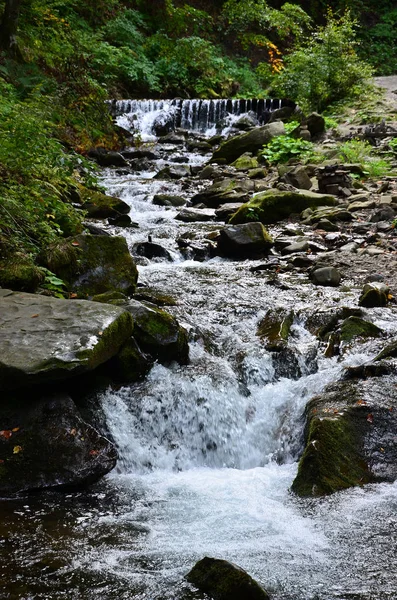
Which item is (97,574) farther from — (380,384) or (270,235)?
(270,235)

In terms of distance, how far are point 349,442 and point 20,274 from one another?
2999 mm

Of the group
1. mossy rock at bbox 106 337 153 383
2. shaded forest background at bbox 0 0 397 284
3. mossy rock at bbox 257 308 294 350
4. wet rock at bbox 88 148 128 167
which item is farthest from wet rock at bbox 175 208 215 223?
mossy rock at bbox 106 337 153 383

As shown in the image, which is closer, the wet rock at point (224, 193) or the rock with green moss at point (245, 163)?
the wet rock at point (224, 193)

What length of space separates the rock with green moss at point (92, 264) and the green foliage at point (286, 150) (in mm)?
7376

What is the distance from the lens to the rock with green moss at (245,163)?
1273 cm

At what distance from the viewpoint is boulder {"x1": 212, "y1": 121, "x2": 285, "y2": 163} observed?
45.4ft

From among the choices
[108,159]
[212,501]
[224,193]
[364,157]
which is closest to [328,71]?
[364,157]

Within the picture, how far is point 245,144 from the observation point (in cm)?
1387

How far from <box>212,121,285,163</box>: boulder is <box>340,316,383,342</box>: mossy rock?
9102mm

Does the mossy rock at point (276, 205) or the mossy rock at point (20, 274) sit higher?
the mossy rock at point (276, 205)

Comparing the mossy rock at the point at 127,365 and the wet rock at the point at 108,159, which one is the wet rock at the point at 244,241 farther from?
the wet rock at the point at 108,159

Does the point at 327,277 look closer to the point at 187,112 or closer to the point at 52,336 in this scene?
the point at 52,336

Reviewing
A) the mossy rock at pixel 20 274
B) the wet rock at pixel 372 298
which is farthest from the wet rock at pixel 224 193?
the mossy rock at pixel 20 274

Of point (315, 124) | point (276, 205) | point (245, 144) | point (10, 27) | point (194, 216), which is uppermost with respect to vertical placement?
point (10, 27)
